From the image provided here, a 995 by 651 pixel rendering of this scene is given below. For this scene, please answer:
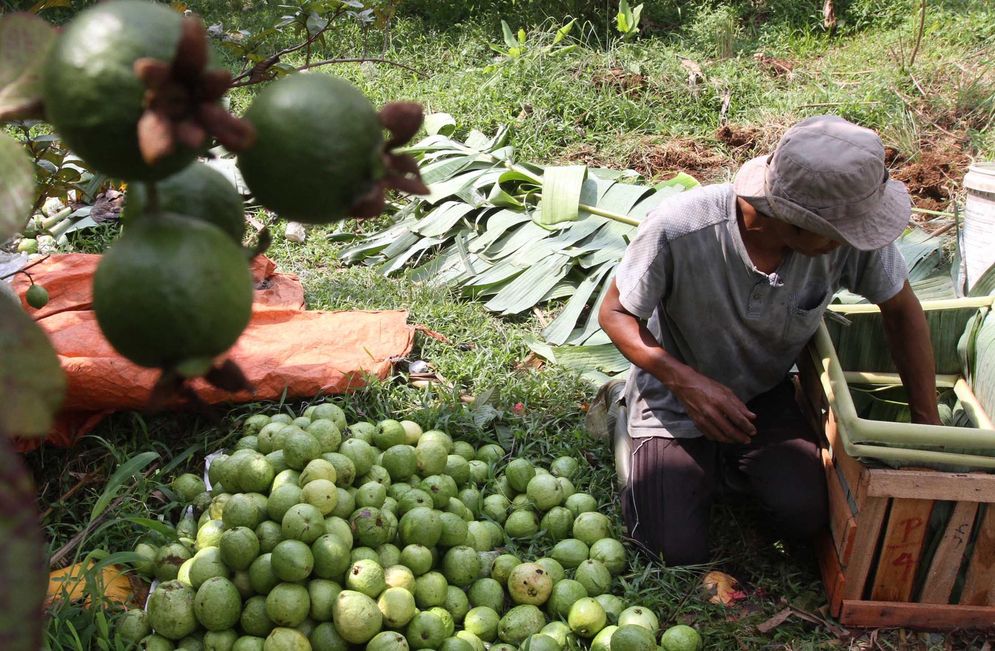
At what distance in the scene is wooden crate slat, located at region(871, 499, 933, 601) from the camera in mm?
2484

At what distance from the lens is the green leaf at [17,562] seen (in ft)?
1.76

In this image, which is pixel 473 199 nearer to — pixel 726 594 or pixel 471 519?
pixel 471 519

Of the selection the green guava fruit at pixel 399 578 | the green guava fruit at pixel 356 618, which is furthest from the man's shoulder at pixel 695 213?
the green guava fruit at pixel 356 618

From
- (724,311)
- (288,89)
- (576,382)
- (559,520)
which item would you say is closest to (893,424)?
(724,311)

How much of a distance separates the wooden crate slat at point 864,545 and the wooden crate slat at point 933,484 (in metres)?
0.06

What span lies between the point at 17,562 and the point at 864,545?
2.48 meters

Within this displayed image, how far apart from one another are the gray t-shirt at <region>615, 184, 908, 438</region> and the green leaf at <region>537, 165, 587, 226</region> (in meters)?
1.69

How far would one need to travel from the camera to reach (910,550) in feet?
8.35

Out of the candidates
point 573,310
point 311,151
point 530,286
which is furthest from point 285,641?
point 530,286

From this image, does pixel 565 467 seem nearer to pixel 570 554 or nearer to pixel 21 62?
pixel 570 554

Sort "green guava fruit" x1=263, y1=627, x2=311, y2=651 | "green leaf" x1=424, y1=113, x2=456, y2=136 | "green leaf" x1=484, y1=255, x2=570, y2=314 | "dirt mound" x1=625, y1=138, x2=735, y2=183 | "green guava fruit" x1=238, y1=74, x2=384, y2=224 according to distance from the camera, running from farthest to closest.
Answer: "green leaf" x1=424, y1=113, x2=456, y2=136 → "dirt mound" x1=625, y1=138, x2=735, y2=183 → "green leaf" x1=484, y1=255, x2=570, y2=314 → "green guava fruit" x1=263, y1=627, x2=311, y2=651 → "green guava fruit" x1=238, y1=74, x2=384, y2=224

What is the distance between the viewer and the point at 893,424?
7.88 feet

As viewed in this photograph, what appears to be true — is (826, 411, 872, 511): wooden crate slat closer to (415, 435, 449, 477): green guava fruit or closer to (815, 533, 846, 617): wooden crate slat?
(815, 533, 846, 617): wooden crate slat

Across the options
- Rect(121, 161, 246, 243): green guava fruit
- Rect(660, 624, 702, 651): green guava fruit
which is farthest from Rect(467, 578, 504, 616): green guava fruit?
Rect(121, 161, 246, 243): green guava fruit
